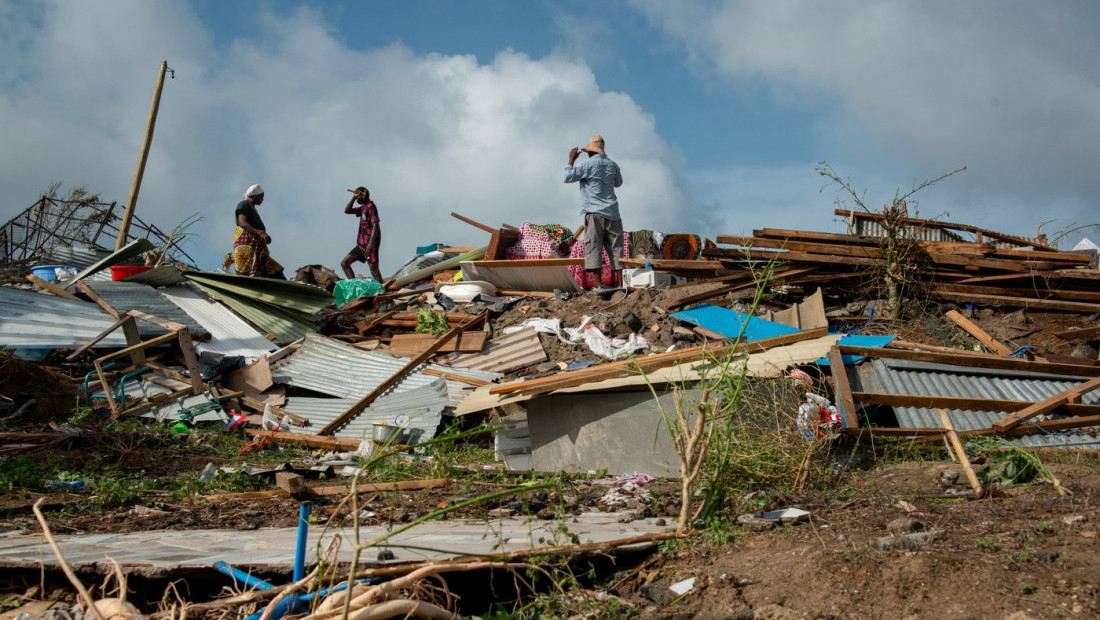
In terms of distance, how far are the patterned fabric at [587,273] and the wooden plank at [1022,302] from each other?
161 inches

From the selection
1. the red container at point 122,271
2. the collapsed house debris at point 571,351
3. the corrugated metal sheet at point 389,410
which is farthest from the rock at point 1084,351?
the red container at point 122,271

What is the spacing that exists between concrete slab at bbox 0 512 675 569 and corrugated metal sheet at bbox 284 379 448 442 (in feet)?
12.3

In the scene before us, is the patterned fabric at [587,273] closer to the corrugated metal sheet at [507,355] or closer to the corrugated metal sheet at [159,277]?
the corrugated metal sheet at [507,355]

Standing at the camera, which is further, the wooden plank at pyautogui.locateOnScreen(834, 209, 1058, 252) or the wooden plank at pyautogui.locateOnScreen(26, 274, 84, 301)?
the wooden plank at pyautogui.locateOnScreen(834, 209, 1058, 252)

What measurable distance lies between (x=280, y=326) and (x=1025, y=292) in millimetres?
9300

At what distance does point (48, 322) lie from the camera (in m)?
9.23

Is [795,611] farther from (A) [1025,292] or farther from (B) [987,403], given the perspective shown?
(A) [1025,292]

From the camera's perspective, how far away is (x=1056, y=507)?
3768 millimetres

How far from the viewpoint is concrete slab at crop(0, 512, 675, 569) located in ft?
9.96

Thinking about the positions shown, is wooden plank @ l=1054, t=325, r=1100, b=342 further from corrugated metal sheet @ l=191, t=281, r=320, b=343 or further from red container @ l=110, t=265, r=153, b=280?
red container @ l=110, t=265, r=153, b=280

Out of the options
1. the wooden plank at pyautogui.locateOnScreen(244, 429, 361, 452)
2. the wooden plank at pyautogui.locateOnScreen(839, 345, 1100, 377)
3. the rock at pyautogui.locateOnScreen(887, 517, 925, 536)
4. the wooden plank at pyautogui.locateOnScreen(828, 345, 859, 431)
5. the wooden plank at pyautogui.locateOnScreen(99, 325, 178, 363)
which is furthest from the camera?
the wooden plank at pyautogui.locateOnScreen(99, 325, 178, 363)

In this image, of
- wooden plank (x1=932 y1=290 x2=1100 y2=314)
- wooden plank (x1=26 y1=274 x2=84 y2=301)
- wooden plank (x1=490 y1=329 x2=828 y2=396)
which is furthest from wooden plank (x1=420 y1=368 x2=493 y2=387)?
wooden plank (x1=932 y1=290 x2=1100 y2=314)

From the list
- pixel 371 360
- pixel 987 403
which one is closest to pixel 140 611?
pixel 987 403

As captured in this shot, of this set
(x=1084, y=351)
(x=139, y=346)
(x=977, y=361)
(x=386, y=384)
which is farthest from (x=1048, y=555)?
(x=139, y=346)
